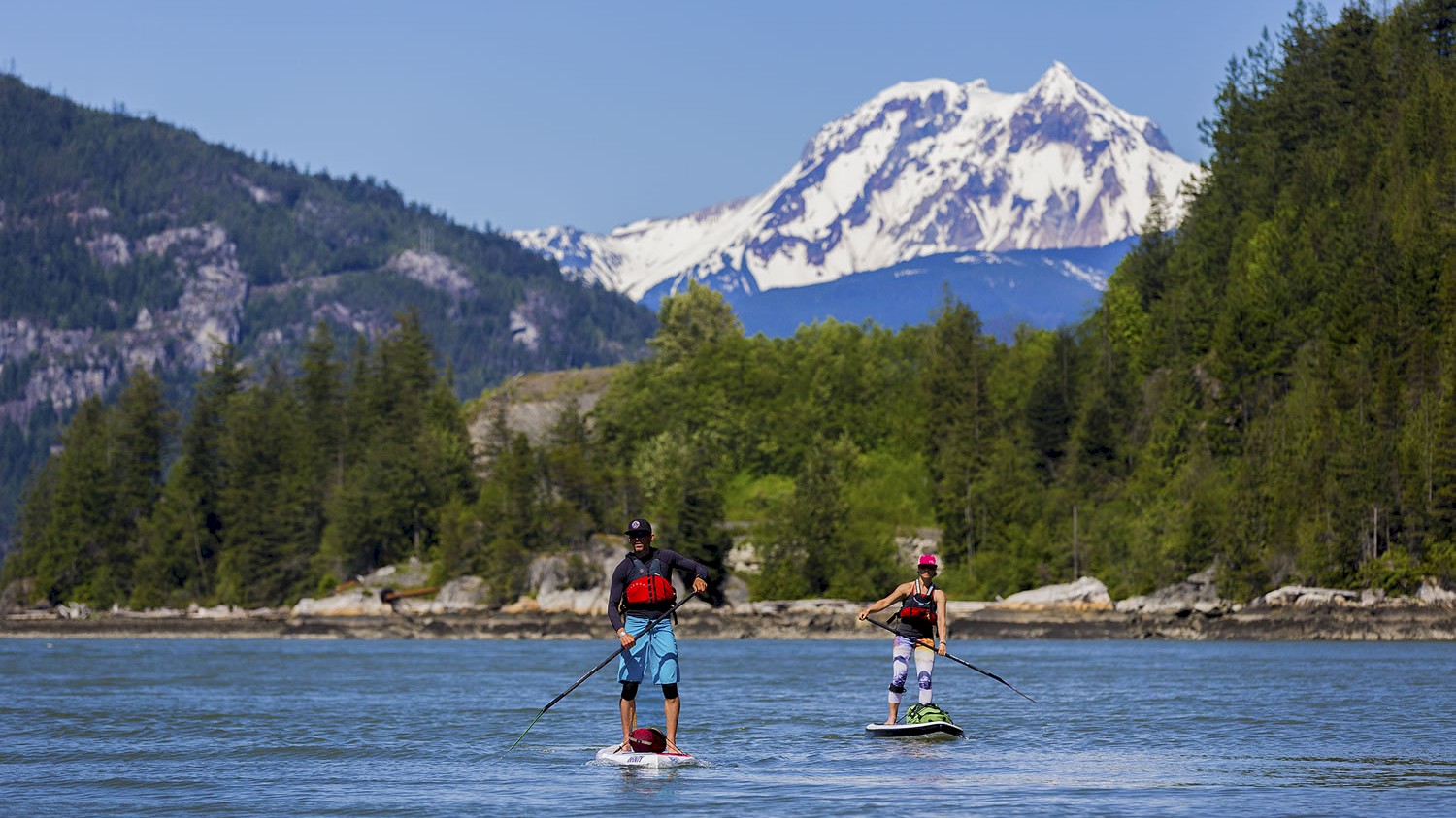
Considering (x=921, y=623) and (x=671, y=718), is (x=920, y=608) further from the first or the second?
(x=671, y=718)

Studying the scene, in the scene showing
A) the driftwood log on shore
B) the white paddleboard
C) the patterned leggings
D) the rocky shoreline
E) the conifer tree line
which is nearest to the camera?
the white paddleboard

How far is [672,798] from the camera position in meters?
19.3

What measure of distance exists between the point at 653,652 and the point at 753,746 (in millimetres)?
4638

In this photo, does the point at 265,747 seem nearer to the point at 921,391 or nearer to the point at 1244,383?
the point at 1244,383

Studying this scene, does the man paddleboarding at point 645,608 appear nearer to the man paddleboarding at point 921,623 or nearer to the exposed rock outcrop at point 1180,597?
the man paddleboarding at point 921,623

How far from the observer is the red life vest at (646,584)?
71.1 ft

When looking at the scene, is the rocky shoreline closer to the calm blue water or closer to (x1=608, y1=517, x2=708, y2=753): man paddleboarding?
the calm blue water

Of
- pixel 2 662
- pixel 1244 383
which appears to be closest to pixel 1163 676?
pixel 2 662

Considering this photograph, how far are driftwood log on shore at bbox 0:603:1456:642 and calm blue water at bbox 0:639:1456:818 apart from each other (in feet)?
93.0

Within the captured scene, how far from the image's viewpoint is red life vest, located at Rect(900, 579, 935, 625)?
25.7m

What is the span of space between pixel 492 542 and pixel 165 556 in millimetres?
37718

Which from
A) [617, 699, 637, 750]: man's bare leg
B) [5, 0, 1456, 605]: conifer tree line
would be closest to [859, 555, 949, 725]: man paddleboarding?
[617, 699, 637, 750]: man's bare leg

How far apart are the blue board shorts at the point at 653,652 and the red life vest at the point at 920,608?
16.9 ft

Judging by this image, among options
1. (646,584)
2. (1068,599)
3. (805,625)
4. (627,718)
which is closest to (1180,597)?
(1068,599)
